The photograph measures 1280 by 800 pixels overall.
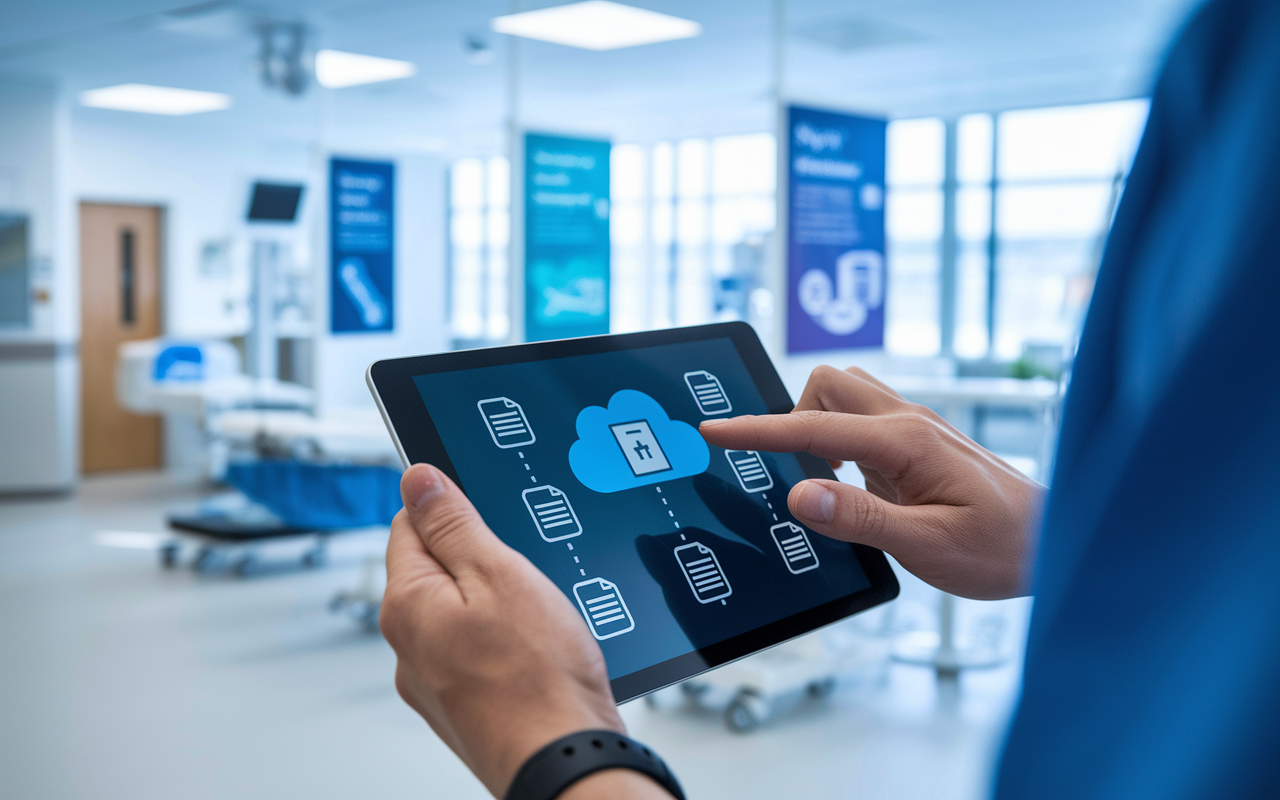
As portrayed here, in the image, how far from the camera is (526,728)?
20.5 inches

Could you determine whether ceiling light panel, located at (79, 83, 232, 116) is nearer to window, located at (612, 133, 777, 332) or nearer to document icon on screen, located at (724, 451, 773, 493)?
window, located at (612, 133, 777, 332)

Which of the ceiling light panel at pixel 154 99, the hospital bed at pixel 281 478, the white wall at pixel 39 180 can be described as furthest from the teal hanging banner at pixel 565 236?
→ the white wall at pixel 39 180

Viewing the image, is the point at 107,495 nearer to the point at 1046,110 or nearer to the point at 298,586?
the point at 298,586

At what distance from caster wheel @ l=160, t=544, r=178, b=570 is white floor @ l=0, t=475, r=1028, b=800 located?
0.54 m

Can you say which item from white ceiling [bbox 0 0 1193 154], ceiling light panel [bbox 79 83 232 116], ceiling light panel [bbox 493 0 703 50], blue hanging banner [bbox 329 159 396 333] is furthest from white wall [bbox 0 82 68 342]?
ceiling light panel [bbox 493 0 703 50]

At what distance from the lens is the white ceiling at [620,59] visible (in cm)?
584

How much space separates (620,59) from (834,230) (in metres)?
3.65

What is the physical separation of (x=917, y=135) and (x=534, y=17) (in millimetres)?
4979

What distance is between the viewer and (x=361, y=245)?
642 centimetres

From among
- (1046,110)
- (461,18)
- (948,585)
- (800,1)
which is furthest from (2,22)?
(1046,110)

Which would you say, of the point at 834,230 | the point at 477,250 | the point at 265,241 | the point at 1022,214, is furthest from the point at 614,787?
the point at 477,250

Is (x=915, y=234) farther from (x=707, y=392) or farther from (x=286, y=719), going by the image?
(x=707, y=392)

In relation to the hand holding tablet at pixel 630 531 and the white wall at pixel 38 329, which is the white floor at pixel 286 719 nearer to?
the hand holding tablet at pixel 630 531

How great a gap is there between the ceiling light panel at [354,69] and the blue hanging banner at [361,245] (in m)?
1.12
